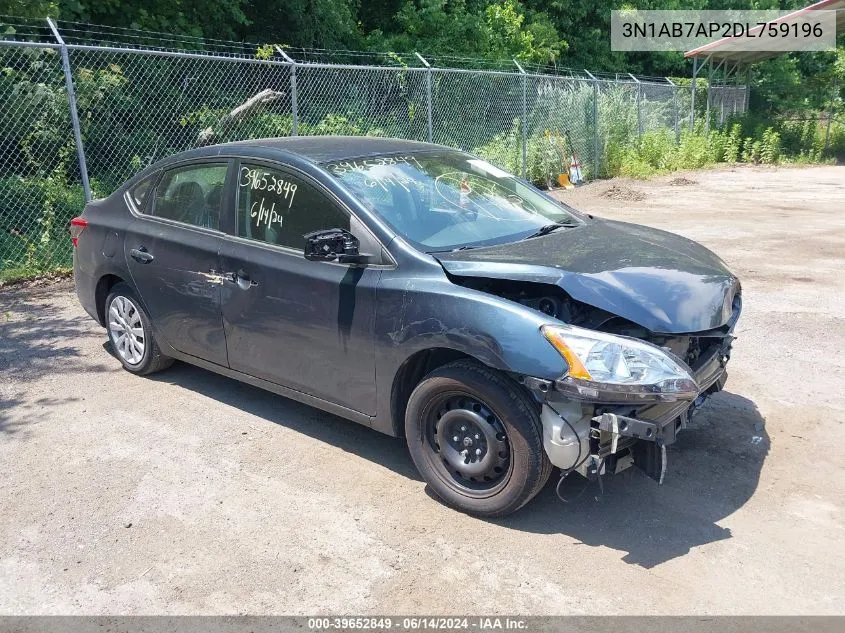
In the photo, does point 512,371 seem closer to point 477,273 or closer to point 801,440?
point 477,273

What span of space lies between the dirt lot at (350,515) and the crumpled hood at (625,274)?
96 centimetres

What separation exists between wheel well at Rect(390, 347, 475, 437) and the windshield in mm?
563

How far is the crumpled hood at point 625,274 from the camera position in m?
3.51

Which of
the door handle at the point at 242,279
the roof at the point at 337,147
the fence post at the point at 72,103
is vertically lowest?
the door handle at the point at 242,279

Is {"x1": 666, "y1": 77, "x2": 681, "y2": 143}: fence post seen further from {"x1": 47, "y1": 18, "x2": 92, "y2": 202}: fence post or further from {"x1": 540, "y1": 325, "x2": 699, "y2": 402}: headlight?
{"x1": 540, "y1": 325, "x2": 699, "y2": 402}: headlight

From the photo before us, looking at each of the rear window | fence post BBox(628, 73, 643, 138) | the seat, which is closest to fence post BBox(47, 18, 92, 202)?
the rear window

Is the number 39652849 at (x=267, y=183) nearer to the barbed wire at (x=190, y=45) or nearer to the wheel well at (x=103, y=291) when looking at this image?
the wheel well at (x=103, y=291)

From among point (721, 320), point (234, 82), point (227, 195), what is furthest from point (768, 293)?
point (234, 82)

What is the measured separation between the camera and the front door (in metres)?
4.01

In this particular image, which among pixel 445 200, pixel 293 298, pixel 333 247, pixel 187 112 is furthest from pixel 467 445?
pixel 187 112

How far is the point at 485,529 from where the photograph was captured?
362 centimetres

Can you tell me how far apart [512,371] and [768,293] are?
18.0ft

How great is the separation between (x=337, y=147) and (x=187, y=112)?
7.64 metres

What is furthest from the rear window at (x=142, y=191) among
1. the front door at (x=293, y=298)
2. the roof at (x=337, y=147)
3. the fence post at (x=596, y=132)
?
the fence post at (x=596, y=132)
